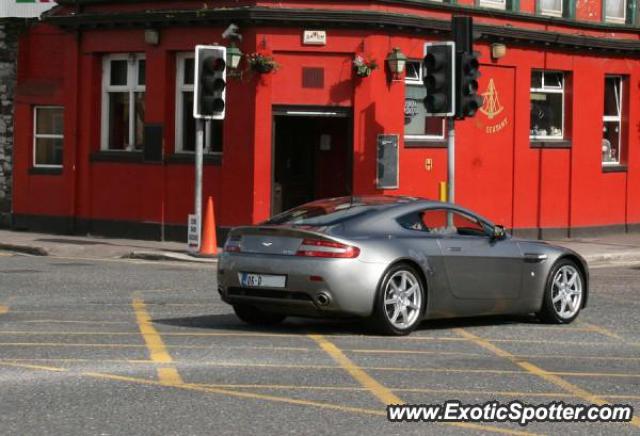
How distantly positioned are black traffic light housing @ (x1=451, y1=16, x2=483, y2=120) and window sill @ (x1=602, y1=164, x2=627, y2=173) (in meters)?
8.47

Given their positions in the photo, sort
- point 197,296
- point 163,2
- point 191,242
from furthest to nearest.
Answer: point 163,2, point 191,242, point 197,296

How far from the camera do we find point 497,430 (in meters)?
8.42

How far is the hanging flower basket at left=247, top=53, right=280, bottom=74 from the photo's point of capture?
24.5 meters

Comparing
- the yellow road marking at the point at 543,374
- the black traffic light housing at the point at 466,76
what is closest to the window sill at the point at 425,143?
the black traffic light housing at the point at 466,76

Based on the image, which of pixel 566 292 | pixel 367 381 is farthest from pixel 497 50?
pixel 367 381

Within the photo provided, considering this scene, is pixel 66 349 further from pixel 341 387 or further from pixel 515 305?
pixel 515 305

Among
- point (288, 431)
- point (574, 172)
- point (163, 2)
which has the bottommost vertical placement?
point (288, 431)

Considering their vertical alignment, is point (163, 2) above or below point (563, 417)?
above

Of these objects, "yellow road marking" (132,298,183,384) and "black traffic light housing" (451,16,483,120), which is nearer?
"yellow road marking" (132,298,183,384)

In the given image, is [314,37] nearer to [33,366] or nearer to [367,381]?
[33,366]

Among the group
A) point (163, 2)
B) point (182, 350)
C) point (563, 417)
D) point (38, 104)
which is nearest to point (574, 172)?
point (163, 2)

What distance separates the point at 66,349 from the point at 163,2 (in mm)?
15259

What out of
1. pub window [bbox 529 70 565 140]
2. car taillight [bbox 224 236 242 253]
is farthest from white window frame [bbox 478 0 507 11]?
car taillight [bbox 224 236 242 253]

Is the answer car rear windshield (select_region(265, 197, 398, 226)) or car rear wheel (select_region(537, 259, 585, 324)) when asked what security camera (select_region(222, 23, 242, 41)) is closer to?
car rear windshield (select_region(265, 197, 398, 226))
